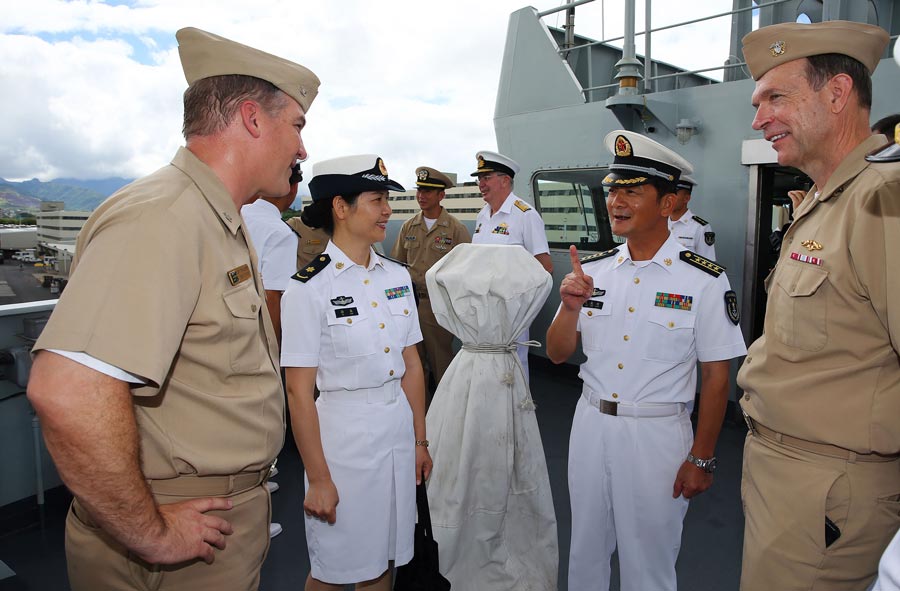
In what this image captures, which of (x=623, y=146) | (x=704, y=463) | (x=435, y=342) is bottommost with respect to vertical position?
(x=435, y=342)

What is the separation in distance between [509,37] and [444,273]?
14.5ft

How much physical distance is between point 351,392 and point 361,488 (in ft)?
1.07

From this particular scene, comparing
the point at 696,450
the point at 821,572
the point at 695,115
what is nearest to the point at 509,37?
the point at 695,115

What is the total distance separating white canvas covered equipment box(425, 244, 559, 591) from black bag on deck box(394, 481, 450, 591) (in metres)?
0.23

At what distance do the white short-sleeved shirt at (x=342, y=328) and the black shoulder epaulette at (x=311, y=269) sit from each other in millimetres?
11

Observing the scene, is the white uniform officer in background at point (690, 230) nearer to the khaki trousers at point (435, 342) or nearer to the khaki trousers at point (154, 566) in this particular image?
the khaki trousers at point (435, 342)

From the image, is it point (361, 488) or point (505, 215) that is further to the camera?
point (505, 215)

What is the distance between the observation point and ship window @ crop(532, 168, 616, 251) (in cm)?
536

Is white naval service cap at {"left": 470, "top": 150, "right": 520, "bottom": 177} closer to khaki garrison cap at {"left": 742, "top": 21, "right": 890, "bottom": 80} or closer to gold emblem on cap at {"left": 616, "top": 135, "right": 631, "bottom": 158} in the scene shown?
gold emblem on cap at {"left": 616, "top": 135, "right": 631, "bottom": 158}

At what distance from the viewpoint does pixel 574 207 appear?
559cm

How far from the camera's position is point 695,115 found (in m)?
4.67

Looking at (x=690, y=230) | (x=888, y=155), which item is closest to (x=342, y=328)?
(x=888, y=155)

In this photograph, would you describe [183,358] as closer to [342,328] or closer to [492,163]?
[342,328]

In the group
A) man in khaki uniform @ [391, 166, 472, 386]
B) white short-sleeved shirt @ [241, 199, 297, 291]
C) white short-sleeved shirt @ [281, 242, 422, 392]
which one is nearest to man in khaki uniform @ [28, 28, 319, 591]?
white short-sleeved shirt @ [281, 242, 422, 392]
